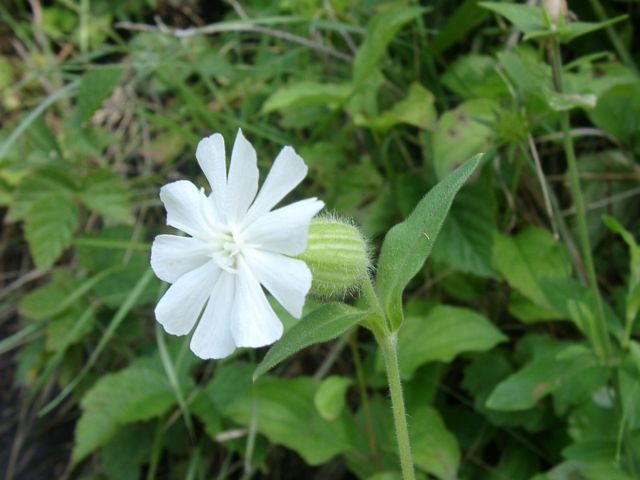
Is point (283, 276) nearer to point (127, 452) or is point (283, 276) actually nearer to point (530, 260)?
point (530, 260)

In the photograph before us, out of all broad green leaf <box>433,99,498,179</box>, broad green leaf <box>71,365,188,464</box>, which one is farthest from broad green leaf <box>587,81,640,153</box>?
broad green leaf <box>71,365,188,464</box>

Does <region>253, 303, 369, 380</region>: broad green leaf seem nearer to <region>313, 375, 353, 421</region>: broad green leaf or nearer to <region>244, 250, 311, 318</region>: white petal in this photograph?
<region>244, 250, 311, 318</region>: white petal

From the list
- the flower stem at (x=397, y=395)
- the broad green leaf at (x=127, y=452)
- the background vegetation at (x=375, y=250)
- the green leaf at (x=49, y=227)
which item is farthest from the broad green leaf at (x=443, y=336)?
the green leaf at (x=49, y=227)

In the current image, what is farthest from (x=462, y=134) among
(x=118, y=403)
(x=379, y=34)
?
(x=118, y=403)

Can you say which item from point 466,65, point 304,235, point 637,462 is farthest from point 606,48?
point 304,235

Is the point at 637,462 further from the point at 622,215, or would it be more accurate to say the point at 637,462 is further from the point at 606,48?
the point at 606,48

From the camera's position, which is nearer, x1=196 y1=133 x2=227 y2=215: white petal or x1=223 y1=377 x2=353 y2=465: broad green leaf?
x1=196 y1=133 x2=227 y2=215: white petal
